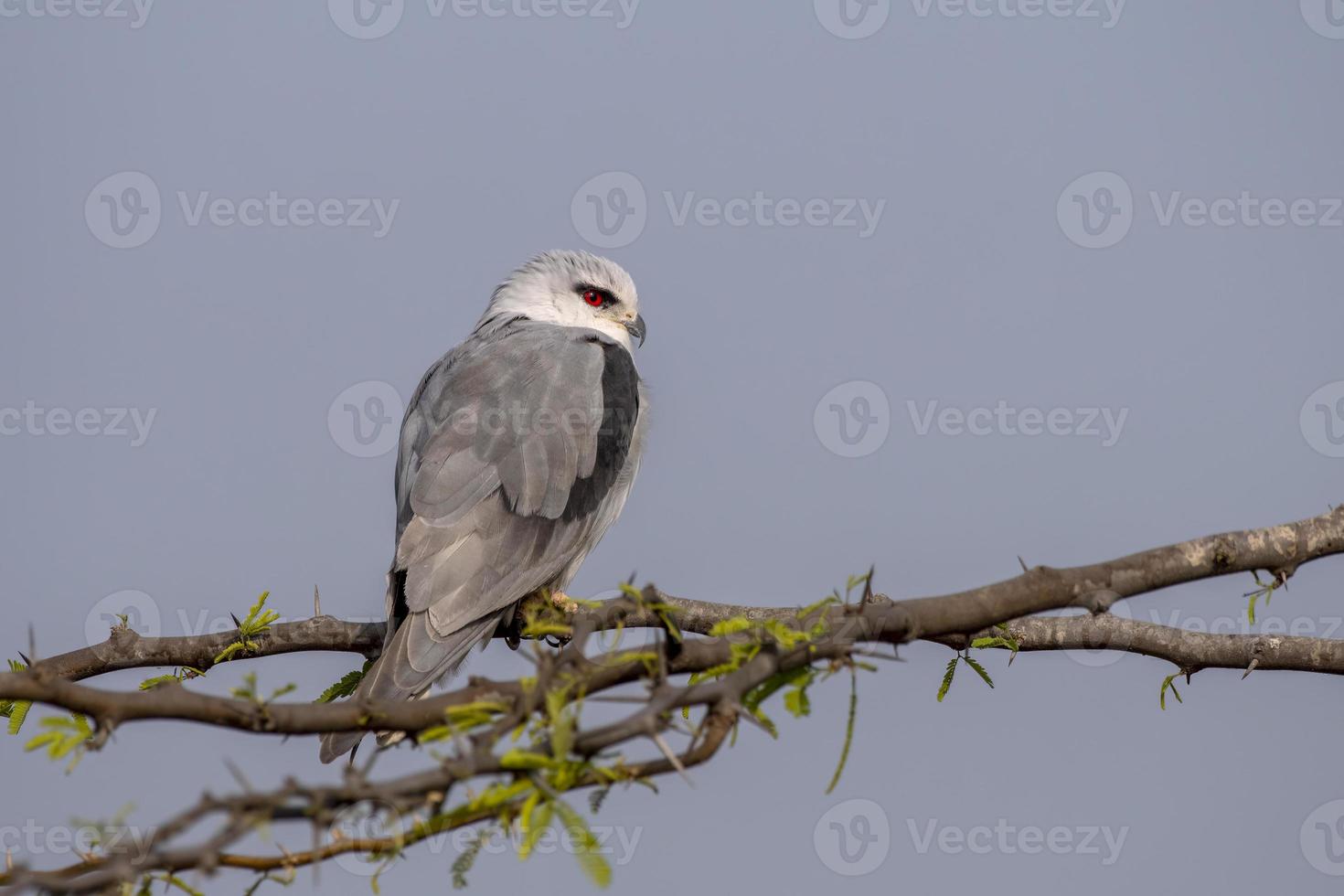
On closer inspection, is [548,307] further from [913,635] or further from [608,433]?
[913,635]

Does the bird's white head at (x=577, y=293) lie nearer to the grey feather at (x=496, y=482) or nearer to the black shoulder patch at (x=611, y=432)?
the grey feather at (x=496, y=482)

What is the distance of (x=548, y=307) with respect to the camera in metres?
7.59

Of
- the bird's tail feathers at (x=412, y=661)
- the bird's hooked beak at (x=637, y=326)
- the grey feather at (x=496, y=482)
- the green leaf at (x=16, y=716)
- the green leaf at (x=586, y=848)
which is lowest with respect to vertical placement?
the green leaf at (x=16, y=716)

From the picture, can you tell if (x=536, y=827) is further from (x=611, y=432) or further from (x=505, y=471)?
(x=611, y=432)

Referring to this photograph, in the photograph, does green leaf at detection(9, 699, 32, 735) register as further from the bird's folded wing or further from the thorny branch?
the thorny branch

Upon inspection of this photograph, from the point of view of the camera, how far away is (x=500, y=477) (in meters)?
5.64

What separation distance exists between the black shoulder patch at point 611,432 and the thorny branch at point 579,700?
289 cm

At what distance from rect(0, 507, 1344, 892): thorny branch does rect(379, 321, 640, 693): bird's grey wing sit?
7.26 feet

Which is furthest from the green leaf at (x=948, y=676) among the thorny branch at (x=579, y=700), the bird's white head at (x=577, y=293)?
the bird's white head at (x=577, y=293)

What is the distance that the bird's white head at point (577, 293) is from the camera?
7.61 meters

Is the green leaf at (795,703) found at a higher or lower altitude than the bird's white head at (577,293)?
lower

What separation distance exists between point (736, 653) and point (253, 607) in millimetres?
2542

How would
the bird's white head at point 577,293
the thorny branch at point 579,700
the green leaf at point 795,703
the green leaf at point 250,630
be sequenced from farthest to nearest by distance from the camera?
the bird's white head at point 577,293
the green leaf at point 250,630
the green leaf at point 795,703
the thorny branch at point 579,700

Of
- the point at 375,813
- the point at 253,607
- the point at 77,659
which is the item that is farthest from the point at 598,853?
the point at 77,659
